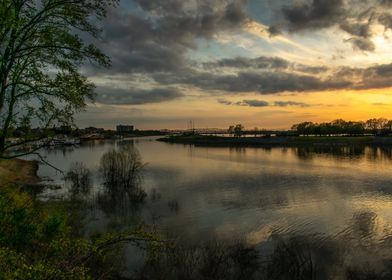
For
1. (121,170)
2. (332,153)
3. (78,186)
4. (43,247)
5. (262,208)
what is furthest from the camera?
(332,153)

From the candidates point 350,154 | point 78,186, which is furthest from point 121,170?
point 350,154

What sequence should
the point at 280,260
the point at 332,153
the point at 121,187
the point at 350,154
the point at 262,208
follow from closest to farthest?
1. the point at 280,260
2. the point at 262,208
3. the point at 121,187
4. the point at 350,154
5. the point at 332,153

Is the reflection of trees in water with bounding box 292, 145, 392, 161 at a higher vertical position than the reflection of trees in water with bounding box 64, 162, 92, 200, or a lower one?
lower

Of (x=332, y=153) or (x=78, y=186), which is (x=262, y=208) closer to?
(x=78, y=186)

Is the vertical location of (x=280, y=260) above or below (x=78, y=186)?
below

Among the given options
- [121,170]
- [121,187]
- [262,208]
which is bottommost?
[262,208]

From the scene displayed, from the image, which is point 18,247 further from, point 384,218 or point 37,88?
point 384,218

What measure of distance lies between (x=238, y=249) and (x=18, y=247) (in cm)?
1506

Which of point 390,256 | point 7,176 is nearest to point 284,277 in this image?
point 390,256

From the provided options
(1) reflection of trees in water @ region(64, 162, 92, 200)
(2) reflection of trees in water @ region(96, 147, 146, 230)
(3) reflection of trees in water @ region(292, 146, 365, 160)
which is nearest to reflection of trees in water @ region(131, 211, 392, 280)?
(2) reflection of trees in water @ region(96, 147, 146, 230)

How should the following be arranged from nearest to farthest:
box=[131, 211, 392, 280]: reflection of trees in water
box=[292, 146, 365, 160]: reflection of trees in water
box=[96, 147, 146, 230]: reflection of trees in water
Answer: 1. box=[131, 211, 392, 280]: reflection of trees in water
2. box=[96, 147, 146, 230]: reflection of trees in water
3. box=[292, 146, 365, 160]: reflection of trees in water

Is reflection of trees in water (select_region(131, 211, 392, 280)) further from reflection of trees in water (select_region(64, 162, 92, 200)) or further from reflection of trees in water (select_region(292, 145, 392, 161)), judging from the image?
reflection of trees in water (select_region(292, 145, 392, 161))

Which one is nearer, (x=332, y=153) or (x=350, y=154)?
(x=350, y=154)

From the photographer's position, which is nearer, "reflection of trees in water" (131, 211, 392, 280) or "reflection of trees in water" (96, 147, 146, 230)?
"reflection of trees in water" (131, 211, 392, 280)
